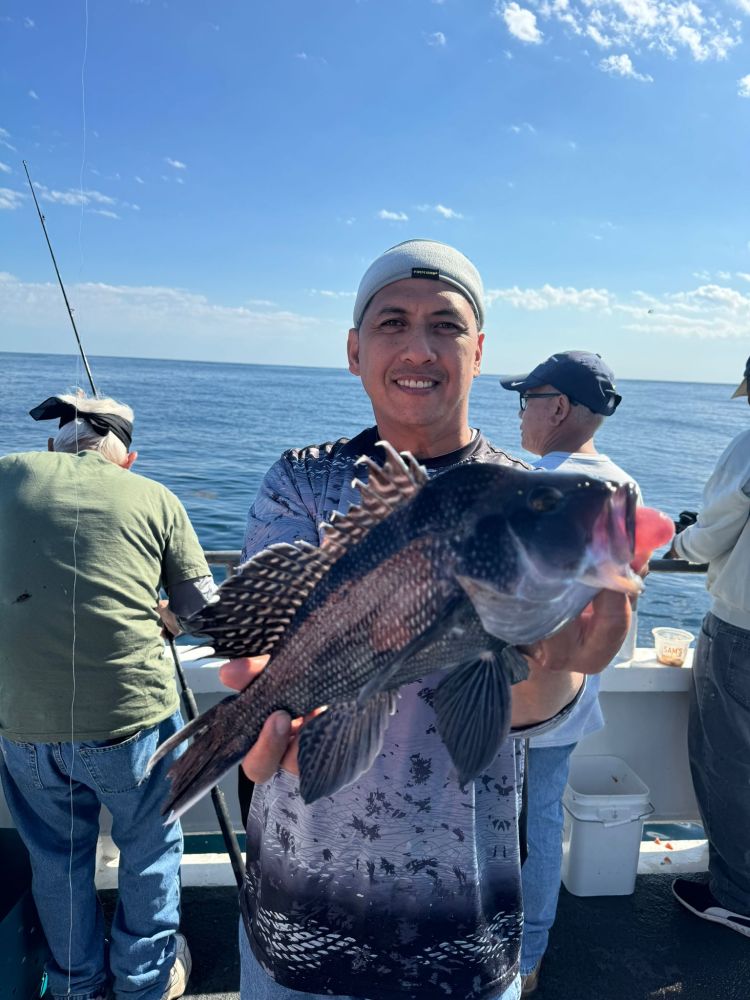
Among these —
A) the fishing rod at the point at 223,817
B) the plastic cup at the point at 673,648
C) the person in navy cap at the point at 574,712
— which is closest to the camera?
the fishing rod at the point at 223,817

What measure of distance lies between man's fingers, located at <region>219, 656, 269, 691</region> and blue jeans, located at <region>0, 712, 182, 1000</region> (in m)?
1.81

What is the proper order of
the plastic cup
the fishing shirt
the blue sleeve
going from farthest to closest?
the plastic cup, the blue sleeve, the fishing shirt

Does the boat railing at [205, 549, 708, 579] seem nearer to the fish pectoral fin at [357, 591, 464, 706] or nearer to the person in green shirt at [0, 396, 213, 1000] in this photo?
the person in green shirt at [0, 396, 213, 1000]

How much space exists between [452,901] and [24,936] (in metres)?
2.44

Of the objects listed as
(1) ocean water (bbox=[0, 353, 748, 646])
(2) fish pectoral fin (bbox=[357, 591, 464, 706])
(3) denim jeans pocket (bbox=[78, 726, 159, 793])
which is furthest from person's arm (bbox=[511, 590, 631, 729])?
(1) ocean water (bbox=[0, 353, 748, 646])

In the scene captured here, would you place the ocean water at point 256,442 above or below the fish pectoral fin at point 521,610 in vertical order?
below

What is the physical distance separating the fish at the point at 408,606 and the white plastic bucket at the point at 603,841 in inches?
120

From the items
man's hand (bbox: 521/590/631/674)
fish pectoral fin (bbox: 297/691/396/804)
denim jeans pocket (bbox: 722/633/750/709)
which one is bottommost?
denim jeans pocket (bbox: 722/633/750/709)

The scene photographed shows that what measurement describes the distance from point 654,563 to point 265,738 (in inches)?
136

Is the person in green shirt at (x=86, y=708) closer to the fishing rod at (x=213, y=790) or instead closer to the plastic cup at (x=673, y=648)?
the fishing rod at (x=213, y=790)

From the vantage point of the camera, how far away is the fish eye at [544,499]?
5.00 ft

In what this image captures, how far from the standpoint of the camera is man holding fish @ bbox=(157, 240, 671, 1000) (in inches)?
61.0

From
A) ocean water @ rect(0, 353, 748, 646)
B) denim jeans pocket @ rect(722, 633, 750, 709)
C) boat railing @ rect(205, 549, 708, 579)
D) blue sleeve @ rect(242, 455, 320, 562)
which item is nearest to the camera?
blue sleeve @ rect(242, 455, 320, 562)

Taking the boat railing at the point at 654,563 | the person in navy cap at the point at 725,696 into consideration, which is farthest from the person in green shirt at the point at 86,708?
the person in navy cap at the point at 725,696
